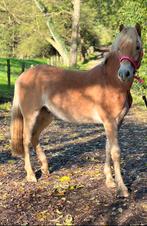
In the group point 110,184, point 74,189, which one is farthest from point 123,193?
point 74,189

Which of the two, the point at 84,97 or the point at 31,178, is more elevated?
the point at 84,97

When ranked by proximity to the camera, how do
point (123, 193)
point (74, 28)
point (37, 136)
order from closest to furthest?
1. point (123, 193)
2. point (37, 136)
3. point (74, 28)

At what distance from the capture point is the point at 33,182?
6.80 meters

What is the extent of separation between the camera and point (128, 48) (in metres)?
5.50

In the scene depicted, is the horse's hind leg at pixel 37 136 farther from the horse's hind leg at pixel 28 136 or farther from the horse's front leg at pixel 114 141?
the horse's front leg at pixel 114 141

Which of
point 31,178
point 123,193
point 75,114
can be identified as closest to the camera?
point 123,193

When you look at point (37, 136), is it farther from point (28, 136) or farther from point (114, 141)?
point (114, 141)

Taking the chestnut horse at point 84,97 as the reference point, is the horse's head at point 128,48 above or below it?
above

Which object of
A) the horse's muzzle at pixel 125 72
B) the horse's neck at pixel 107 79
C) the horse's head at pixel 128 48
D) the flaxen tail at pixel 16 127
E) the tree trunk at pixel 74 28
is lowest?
the tree trunk at pixel 74 28

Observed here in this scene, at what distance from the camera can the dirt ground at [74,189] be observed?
5305 mm

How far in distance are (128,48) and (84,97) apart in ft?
3.62

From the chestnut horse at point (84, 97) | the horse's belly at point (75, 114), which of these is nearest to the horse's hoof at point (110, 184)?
the chestnut horse at point (84, 97)

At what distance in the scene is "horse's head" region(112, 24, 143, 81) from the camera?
542 centimetres

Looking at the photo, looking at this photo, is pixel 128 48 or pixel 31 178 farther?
pixel 31 178
